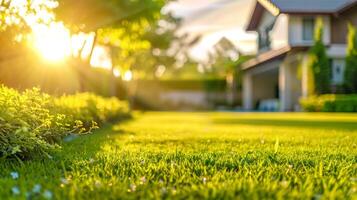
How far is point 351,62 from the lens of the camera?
969 inches

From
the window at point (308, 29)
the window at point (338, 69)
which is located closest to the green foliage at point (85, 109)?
the window at point (308, 29)

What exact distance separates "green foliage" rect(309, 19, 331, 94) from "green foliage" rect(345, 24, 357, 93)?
0.84 metres

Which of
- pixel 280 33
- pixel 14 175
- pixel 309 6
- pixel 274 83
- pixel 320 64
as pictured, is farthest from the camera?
pixel 274 83

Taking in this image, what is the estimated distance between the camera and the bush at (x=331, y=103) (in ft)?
72.4

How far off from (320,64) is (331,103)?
2.61 meters

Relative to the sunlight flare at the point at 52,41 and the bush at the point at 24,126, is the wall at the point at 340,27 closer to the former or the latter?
the sunlight flare at the point at 52,41

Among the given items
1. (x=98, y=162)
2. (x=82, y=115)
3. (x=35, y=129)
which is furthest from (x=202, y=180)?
(x=82, y=115)

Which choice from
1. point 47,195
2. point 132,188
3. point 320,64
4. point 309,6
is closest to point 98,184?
point 132,188

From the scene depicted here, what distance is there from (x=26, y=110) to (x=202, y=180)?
6.53 ft

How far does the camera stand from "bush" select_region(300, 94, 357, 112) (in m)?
22.1

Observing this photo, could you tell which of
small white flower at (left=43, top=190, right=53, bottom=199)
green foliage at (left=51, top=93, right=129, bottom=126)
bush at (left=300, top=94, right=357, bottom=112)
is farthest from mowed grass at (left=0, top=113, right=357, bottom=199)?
bush at (left=300, top=94, right=357, bottom=112)

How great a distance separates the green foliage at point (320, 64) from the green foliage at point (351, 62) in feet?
2.76

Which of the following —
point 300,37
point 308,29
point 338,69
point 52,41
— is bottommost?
point 338,69

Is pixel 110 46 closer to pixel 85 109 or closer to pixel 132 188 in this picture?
pixel 85 109
